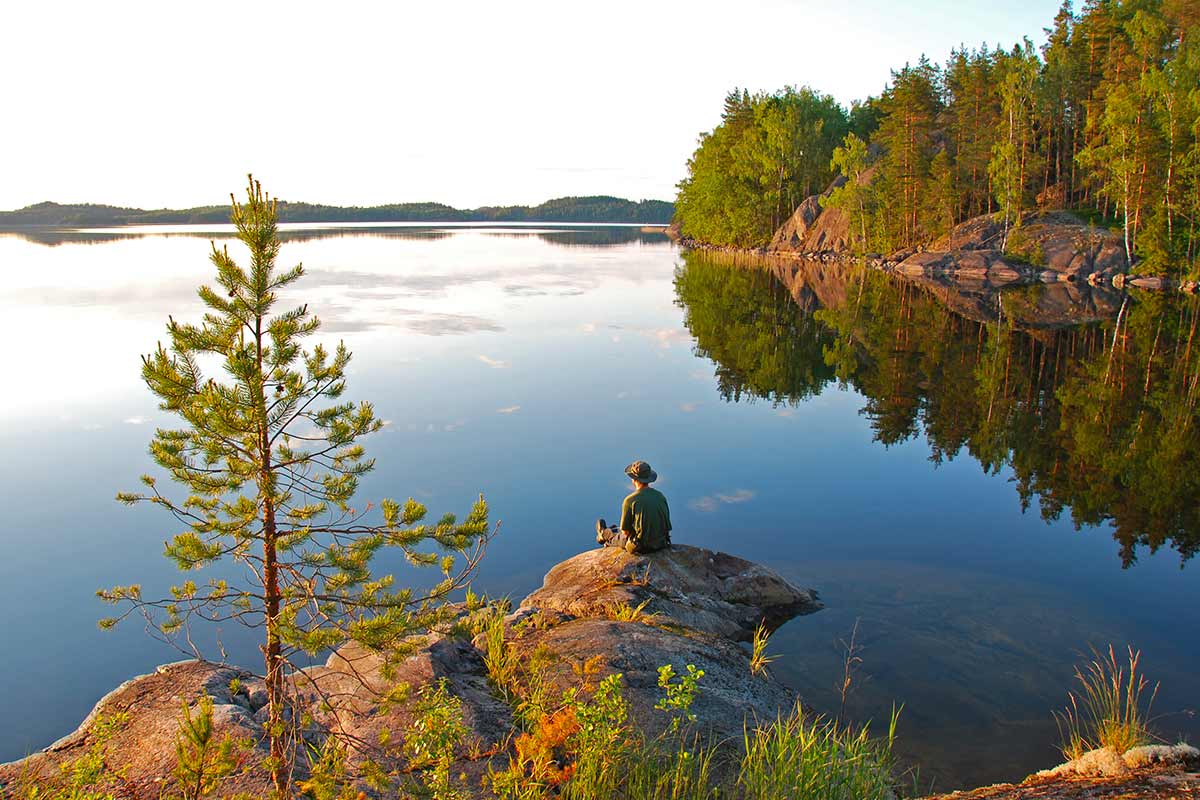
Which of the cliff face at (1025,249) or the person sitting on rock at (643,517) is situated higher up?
the cliff face at (1025,249)

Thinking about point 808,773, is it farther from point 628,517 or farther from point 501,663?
point 628,517

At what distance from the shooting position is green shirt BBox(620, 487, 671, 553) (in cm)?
1027

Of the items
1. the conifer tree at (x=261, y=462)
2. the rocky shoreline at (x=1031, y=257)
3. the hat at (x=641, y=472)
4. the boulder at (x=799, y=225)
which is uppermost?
the boulder at (x=799, y=225)

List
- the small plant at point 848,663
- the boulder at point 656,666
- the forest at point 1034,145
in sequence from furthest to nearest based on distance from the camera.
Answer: the forest at point 1034,145 < the small plant at point 848,663 < the boulder at point 656,666

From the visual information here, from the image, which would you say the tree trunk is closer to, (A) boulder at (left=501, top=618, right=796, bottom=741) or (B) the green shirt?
(A) boulder at (left=501, top=618, right=796, bottom=741)

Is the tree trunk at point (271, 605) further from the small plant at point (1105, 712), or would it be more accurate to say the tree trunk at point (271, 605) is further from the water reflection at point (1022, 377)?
the water reflection at point (1022, 377)

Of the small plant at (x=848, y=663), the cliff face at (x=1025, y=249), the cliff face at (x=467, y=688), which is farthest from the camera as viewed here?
the cliff face at (x=1025, y=249)

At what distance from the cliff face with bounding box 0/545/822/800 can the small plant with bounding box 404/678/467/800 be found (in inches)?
8.4

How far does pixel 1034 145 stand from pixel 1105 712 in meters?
67.2

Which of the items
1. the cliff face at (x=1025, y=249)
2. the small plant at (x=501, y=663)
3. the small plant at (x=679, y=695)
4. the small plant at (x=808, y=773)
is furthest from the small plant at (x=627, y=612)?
the cliff face at (x=1025, y=249)

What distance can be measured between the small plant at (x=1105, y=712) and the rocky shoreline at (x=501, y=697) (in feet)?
1.46

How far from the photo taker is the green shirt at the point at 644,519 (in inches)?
404

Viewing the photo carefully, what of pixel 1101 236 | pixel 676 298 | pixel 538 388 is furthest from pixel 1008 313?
pixel 538 388

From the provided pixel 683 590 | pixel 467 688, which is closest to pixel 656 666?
pixel 467 688
